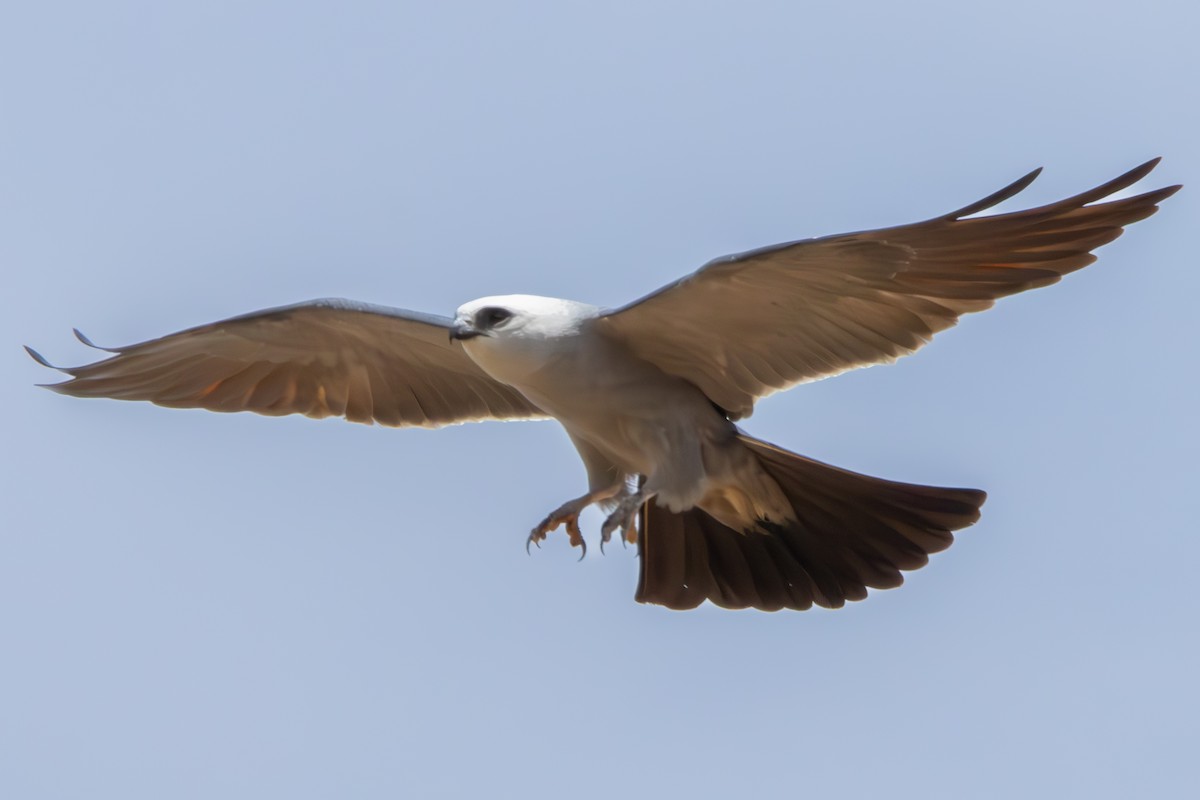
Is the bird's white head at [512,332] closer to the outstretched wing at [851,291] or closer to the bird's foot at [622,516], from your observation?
the outstretched wing at [851,291]

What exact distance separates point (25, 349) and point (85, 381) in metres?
0.91

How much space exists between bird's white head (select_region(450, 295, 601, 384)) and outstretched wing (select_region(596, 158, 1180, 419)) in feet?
0.94

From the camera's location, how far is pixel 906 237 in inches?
318

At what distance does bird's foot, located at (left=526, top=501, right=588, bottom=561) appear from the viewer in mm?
8719

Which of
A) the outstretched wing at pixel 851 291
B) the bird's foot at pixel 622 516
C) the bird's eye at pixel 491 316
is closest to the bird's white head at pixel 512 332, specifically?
the bird's eye at pixel 491 316

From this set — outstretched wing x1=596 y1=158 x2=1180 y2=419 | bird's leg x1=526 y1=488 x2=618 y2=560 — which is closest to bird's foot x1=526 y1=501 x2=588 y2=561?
bird's leg x1=526 y1=488 x2=618 y2=560

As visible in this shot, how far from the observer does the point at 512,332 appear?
8602 mm

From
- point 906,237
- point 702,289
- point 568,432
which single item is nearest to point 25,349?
point 568,432

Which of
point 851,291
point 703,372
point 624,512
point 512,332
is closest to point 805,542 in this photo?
point 703,372

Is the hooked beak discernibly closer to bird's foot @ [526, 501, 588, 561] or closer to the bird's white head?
the bird's white head

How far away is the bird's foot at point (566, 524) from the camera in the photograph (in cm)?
872

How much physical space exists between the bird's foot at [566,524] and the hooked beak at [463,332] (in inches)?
39.5

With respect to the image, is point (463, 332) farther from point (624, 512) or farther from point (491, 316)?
point (624, 512)

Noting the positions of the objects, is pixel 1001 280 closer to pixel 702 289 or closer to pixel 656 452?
pixel 702 289
